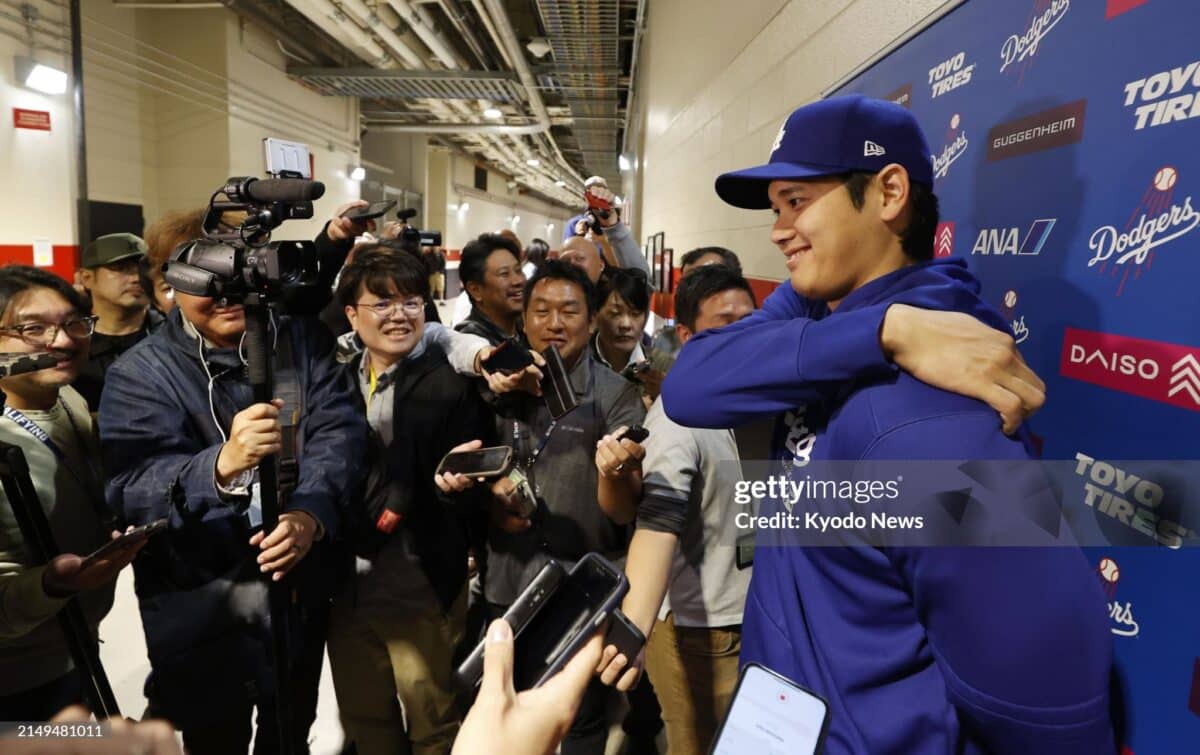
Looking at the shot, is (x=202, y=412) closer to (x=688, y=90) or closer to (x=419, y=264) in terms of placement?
(x=419, y=264)

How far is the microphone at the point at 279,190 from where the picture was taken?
4.25 ft

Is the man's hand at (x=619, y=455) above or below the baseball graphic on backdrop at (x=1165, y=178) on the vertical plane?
below

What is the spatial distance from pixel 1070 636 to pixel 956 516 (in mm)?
160

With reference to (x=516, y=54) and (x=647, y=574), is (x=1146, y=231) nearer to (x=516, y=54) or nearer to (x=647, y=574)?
(x=647, y=574)

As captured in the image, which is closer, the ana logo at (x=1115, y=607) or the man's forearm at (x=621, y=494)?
the ana logo at (x=1115, y=607)

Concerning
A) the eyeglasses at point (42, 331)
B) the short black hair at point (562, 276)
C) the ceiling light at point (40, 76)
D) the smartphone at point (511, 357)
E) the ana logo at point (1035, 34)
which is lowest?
the smartphone at point (511, 357)

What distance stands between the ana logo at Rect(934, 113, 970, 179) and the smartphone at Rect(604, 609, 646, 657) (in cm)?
115

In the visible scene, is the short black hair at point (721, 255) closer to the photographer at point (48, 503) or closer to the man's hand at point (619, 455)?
the man's hand at point (619, 455)

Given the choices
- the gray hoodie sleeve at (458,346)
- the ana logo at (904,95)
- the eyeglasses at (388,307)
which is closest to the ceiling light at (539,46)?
the gray hoodie sleeve at (458,346)

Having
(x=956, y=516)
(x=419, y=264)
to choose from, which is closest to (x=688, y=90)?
(x=419, y=264)

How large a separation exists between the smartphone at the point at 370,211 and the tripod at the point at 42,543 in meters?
0.81

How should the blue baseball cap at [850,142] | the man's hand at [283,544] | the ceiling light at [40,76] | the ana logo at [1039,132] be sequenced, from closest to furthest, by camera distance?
1. the blue baseball cap at [850,142]
2. the ana logo at [1039,132]
3. the man's hand at [283,544]
4. the ceiling light at [40,76]

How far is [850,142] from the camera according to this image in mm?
866

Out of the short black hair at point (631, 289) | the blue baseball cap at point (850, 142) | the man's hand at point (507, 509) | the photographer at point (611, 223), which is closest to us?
the blue baseball cap at point (850, 142)
